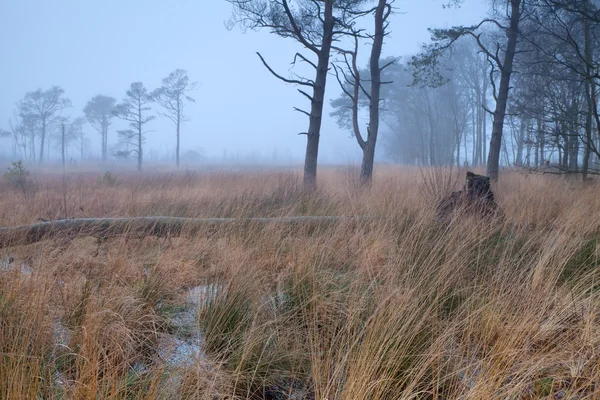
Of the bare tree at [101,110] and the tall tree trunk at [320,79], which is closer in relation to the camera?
the tall tree trunk at [320,79]

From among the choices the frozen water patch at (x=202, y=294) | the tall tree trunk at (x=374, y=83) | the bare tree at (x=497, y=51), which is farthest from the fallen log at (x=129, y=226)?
the bare tree at (x=497, y=51)

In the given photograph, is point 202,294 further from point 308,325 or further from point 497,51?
point 497,51

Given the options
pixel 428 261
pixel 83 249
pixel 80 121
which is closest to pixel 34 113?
pixel 80 121

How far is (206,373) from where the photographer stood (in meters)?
1.96

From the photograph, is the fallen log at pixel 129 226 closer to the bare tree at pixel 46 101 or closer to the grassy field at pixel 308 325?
the grassy field at pixel 308 325

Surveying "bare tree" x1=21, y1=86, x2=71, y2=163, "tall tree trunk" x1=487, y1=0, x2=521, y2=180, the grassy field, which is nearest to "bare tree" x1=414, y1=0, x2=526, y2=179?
"tall tree trunk" x1=487, y1=0, x2=521, y2=180

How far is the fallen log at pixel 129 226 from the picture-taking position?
4594 mm

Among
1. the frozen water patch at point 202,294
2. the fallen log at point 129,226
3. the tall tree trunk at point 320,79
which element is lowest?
the frozen water patch at point 202,294

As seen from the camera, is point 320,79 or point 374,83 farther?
point 374,83

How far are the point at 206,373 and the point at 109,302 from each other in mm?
931

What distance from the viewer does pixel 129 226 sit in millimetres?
4965

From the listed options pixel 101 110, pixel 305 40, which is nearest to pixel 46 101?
pixel 101 110

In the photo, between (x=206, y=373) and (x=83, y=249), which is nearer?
(x=206, y=373)

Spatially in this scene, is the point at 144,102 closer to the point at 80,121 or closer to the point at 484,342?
the point at 80,121
